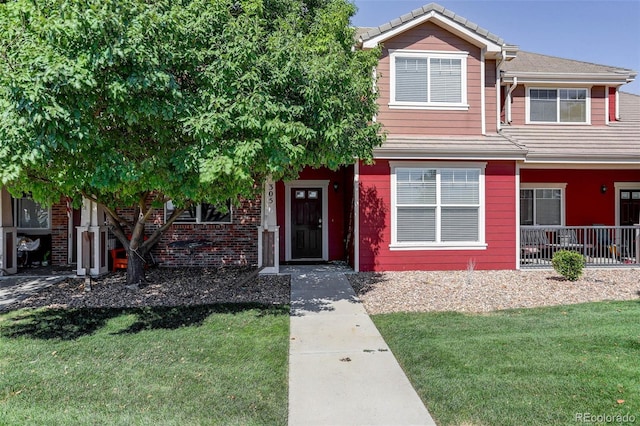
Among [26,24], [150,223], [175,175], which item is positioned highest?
[26,24]

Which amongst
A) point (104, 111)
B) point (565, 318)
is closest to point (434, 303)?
point (565, 318)

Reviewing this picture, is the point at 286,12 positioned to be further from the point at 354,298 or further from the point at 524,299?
the point at 524,299

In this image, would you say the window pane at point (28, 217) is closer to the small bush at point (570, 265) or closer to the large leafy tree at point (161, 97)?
the large leafy tree at point (161, 97)

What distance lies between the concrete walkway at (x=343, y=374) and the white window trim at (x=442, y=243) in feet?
10.5

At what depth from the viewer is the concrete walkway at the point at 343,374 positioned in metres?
3.50

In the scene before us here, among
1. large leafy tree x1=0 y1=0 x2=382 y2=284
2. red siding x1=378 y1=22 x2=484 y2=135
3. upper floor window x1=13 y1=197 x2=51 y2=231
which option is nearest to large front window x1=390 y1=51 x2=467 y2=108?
red siding x1=378 y1=22 x2=484 y2=135

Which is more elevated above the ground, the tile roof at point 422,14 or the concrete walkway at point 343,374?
the tile roof at point 422,14

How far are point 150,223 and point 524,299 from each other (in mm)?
9665

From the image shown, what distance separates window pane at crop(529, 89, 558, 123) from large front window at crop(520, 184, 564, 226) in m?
2.24

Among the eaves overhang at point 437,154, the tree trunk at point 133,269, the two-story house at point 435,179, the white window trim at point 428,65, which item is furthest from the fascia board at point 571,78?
the tree trunk at point 133,269

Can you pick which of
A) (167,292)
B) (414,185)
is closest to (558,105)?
(414,185)

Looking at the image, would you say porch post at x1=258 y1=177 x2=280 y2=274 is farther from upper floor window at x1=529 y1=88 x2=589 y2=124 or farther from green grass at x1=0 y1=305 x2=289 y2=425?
upper floor window at x1=529 y1=88 x2=589 y2=124

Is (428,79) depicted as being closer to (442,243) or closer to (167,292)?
(442,243)

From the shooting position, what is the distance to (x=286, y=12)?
21.6 feet
